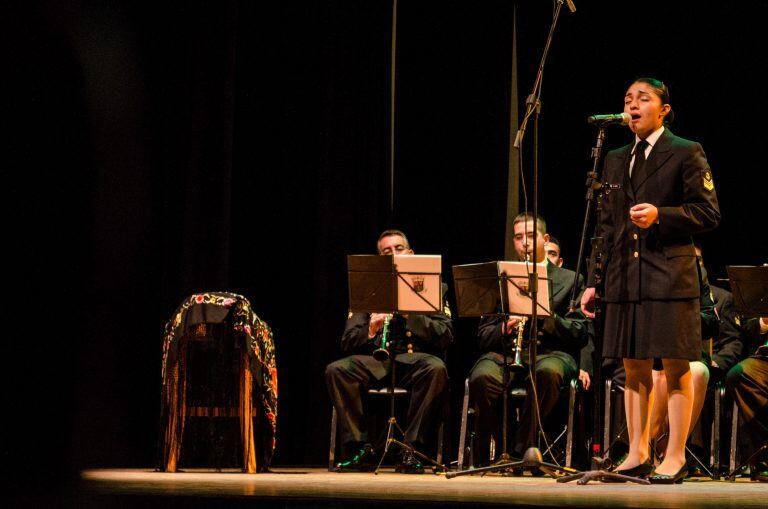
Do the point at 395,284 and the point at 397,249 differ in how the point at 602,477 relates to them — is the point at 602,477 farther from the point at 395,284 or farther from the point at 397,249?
the point at 397,249

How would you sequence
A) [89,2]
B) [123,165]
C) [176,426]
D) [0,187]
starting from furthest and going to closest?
[123,165]
[176,426]
[89,2]
[0,187]

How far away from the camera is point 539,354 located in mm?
5703

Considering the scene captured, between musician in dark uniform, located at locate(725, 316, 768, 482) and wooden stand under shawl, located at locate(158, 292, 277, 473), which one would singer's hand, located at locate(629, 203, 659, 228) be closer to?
musician in dark uniform, located at locate(725, 316, 768, 482)

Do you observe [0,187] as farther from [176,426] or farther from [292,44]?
[292,44]

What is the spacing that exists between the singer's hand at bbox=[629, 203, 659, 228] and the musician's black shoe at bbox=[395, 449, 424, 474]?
2.11m

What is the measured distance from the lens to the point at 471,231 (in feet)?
21.5

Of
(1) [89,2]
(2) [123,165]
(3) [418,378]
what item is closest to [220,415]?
(3) [418,378]

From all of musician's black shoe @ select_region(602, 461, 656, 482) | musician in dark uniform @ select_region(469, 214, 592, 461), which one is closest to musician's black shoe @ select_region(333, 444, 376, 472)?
musician in dark uniform @ select_region(469, 214, 592, 461)

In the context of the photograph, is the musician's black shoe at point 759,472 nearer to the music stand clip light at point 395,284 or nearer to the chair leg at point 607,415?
the chair leg at point 607,415

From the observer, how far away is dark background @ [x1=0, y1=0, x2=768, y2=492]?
231 inches

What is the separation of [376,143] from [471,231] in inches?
36.3

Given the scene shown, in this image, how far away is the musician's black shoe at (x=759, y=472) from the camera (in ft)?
16.5

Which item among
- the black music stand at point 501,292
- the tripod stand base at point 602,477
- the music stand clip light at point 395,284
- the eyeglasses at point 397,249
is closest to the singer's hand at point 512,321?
the black music stand at point 501,292

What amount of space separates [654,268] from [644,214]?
11.4 inches
